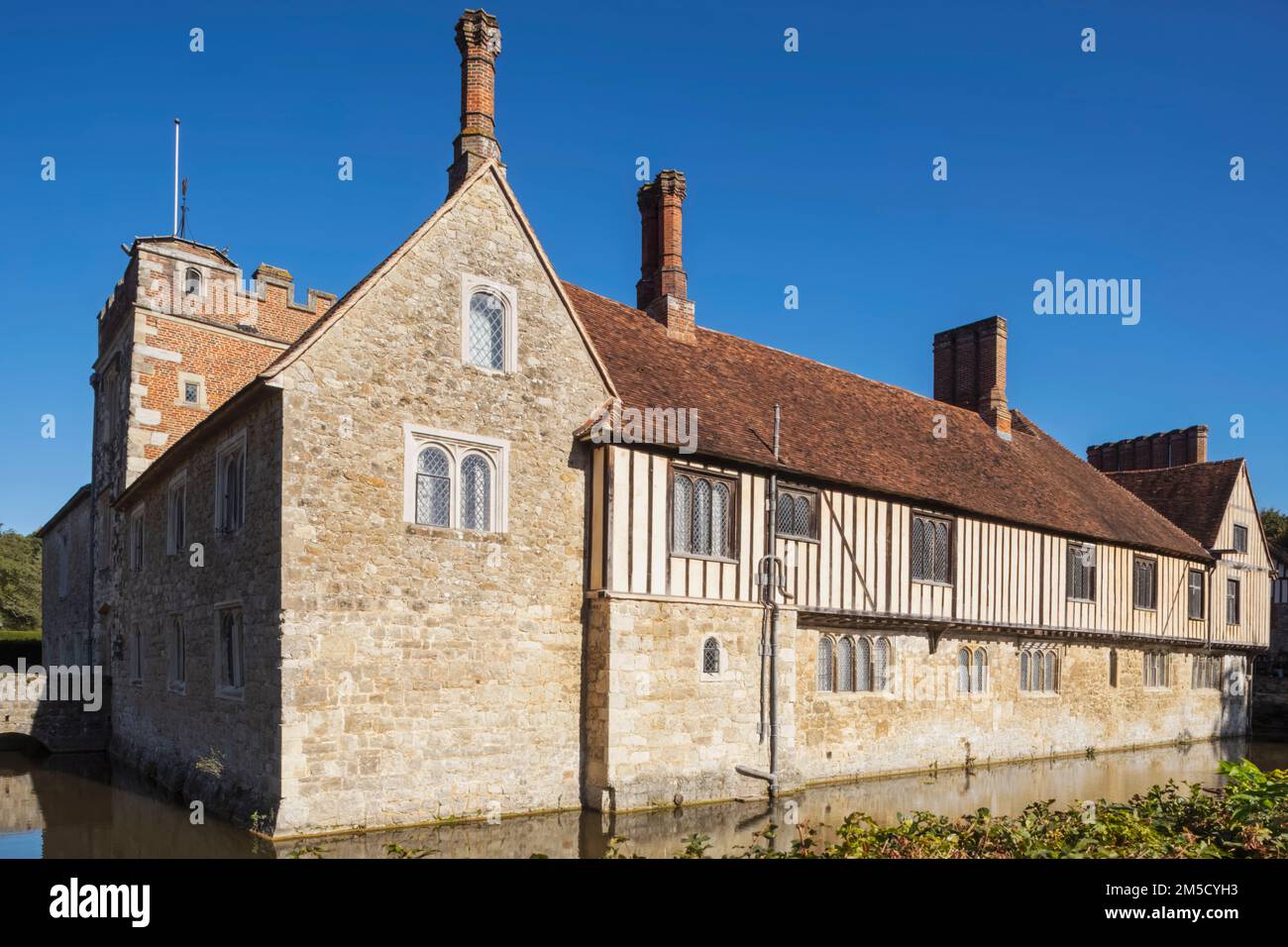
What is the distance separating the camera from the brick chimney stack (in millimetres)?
30844

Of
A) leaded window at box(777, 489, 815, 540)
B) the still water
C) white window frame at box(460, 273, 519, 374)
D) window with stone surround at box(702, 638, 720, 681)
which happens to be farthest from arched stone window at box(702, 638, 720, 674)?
white window frame at box(460, 273, 519, 374)

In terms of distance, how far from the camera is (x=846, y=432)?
59.7 ft

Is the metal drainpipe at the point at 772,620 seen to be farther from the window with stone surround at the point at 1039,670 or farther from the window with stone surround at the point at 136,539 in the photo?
the window with stone surround at the point at 136,539

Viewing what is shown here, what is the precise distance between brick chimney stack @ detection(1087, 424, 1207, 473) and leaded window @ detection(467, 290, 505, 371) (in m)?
24.8

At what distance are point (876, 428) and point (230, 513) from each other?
11913mm

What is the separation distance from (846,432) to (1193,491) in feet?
50.6

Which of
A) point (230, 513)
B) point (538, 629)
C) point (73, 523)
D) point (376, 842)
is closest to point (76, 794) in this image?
point (230, 513)

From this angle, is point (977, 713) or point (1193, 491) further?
point (1193, 491)

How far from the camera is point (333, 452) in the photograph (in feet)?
38.4

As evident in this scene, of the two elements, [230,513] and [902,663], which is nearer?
[230,513]

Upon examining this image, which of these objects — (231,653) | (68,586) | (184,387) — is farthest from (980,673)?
(68,586)

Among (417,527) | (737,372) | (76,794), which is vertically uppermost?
(737,372)

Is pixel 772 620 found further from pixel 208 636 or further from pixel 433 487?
pixel 208 636
